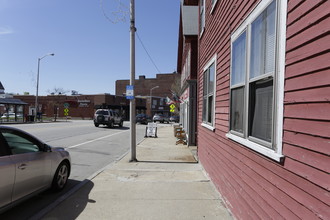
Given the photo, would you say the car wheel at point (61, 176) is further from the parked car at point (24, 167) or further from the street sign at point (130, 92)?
the street sign at point (130, 92)

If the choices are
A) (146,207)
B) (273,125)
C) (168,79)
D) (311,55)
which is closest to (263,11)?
(311,55)

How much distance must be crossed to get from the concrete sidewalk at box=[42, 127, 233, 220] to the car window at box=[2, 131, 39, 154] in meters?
1.16

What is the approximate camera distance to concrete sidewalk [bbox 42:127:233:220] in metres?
4.28

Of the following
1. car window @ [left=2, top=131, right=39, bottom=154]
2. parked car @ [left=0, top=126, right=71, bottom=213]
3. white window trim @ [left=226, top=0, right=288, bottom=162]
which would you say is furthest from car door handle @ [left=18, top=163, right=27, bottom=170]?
white window trim @ [left=226, top=0, right=288, bottom=162]

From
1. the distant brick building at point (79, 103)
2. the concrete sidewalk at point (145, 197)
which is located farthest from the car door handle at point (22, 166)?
the distant brick building at point (79, 103)

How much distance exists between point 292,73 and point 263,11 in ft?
3.53

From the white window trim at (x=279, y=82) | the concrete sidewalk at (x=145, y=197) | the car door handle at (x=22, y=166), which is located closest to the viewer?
the white window trim at (x=279, y=82)

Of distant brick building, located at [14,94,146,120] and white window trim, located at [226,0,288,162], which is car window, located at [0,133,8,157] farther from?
distant brick building, located at [14,94,146,120]

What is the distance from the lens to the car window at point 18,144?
4193mm

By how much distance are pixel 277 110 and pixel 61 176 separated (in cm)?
482

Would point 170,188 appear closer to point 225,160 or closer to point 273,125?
point 225,160

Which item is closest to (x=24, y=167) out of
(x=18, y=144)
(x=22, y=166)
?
(x=22, y=166)

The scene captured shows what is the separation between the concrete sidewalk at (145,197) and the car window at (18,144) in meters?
1.16

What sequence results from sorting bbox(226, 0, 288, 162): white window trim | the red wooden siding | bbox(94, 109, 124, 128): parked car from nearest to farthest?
the red wooden siding, bbox(226, 0, 288, 162): white window trim, bbox(94, 109, 124, 128): parked car
